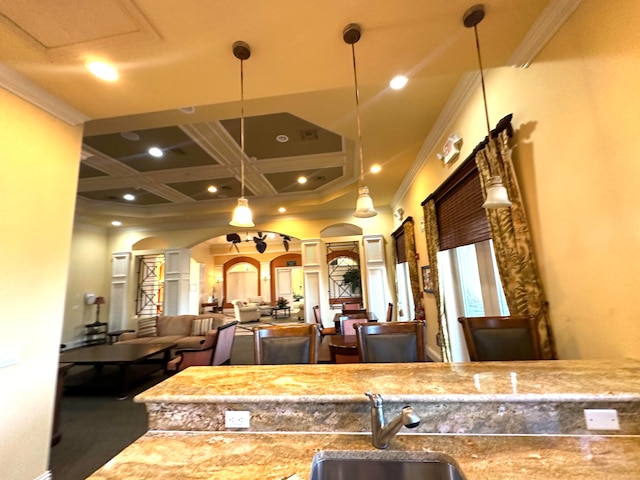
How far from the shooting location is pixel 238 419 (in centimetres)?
113

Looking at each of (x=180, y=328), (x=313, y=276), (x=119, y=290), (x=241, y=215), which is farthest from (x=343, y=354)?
(x=119, y=290)

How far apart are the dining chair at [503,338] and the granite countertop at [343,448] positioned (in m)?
0.77

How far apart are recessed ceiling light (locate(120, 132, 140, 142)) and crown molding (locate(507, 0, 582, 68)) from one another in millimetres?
3966

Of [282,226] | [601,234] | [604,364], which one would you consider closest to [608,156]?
[601,234]

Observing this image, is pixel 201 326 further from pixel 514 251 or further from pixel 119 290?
pixel 514 251

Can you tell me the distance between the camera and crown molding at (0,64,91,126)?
1.89 metres

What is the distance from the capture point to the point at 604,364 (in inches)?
51.3

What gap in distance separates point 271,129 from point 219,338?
10.4ft

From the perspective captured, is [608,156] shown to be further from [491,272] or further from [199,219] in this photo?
[199,219]

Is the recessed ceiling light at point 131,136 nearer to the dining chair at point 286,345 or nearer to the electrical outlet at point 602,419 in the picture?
the dining chair at point 286,345

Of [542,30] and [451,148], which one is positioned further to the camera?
[451,148]

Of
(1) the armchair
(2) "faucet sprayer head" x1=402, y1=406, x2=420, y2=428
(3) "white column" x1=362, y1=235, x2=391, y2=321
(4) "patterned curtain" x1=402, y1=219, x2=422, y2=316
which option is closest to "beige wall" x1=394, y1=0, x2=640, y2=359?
(2) "faucet sprayer head" x1=402, y1=406, x2=420, y2=428

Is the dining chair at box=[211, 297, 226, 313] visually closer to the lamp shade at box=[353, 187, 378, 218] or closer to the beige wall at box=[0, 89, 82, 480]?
the beige wall at box=[0, 89, 82, 480]

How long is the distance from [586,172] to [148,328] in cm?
788
